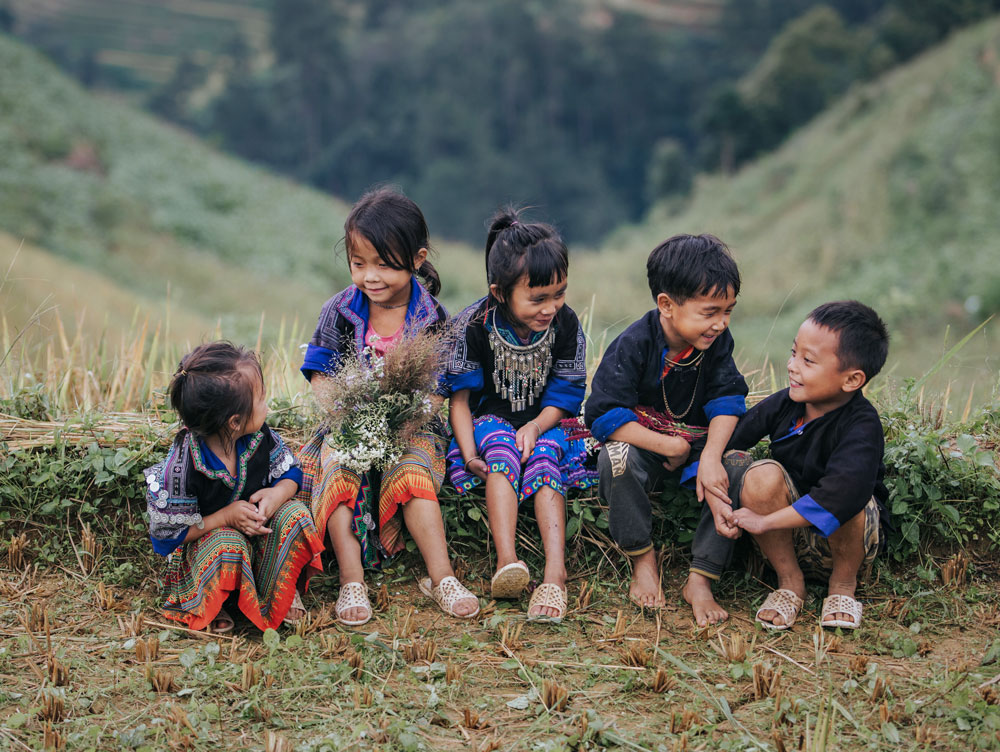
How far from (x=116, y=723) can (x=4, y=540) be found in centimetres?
142

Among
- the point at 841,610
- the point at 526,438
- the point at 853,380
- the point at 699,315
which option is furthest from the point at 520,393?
the point at 841,610

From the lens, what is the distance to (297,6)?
50312 mm

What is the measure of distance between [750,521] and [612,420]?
0.63 m

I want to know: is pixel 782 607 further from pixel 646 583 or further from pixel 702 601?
pixel 646 583

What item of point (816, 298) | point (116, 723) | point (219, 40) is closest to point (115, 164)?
point (816, 298)

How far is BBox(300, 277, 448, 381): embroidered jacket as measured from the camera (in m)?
3.65

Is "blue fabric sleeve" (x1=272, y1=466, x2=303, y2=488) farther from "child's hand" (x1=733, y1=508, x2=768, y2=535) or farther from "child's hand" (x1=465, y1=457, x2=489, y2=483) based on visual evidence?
"child's hand" (x1=733, y1=508, x2=768, y2=535)

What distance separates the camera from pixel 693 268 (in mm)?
3279

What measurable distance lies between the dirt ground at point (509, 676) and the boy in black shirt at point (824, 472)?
14 centimetres

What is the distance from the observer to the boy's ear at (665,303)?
11.1 feet

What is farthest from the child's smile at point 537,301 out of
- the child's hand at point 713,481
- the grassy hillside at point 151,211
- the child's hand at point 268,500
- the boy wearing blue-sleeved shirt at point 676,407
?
the grassy hillside at point 151,211

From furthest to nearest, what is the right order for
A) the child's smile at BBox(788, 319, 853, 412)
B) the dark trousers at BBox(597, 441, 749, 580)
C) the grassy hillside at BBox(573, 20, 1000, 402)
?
the grassy hillside at BBox(573, 20, 1000, 402), the dark trousers at BBox(597, 441, 749, 580), the child's smile at BBox(788, 319, 853, 412)

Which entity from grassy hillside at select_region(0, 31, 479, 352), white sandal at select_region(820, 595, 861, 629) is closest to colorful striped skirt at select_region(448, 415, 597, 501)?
white sandal at select_region(820, 595, 861, 629)

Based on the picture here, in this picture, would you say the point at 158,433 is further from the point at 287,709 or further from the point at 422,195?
the point at 422,195
